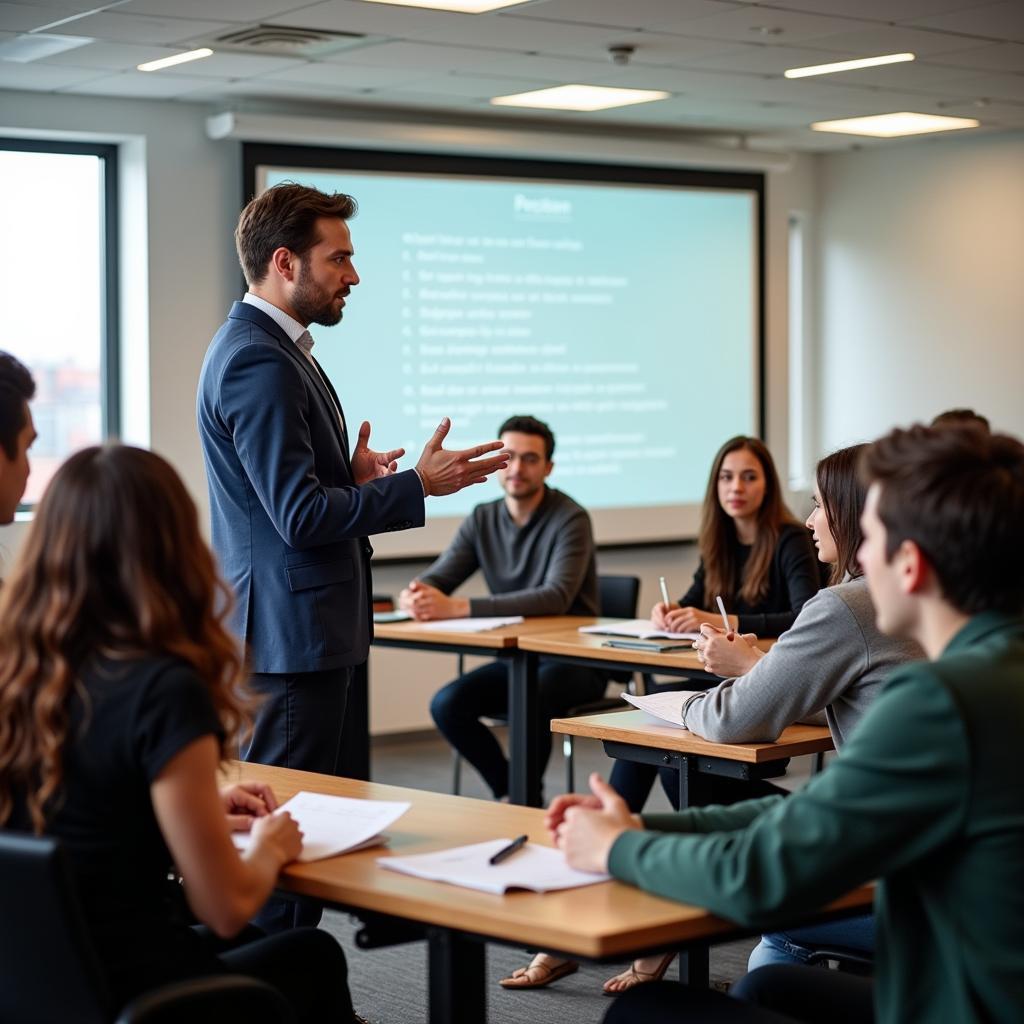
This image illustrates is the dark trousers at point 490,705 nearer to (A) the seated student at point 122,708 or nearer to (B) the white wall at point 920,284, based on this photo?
(A) the seated student at point 122,708

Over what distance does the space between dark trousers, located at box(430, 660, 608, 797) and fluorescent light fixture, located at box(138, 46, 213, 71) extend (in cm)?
240

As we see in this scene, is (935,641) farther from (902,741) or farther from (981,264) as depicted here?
(981,264)

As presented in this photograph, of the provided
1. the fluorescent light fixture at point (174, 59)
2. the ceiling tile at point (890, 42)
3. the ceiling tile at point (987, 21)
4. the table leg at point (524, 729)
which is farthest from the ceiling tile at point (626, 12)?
the table leg at point (524, 729)

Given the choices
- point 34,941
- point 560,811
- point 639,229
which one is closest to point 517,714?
point 560,811

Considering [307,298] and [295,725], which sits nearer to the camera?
[295,725]

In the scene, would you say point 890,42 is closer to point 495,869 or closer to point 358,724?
point 358,724

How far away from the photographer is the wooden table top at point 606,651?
4187mm

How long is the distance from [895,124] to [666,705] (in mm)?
5050

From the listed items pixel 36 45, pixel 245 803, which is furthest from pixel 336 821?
pixel 36 45

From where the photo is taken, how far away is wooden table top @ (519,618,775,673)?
419cm

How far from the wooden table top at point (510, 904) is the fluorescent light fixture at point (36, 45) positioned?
3.79 meters

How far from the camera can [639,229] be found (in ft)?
25.6

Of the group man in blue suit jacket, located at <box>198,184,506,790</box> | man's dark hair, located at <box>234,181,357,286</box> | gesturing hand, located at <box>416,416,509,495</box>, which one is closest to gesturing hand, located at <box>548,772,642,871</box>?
man in blue suit jacket, located at <box>198,184,506,790</box>

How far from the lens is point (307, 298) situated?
317 cm
